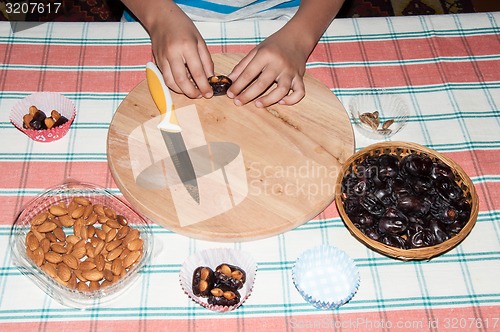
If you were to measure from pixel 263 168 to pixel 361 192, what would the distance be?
8.2 inches

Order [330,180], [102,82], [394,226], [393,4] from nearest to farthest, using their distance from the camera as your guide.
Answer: [394,226]
[330,180]
[102,82]
[393,4]

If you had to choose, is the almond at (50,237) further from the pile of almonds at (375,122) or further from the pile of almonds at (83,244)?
the pile of almonds at (375,122)

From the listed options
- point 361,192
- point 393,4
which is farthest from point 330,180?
point 393,4

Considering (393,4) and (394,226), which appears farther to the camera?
(393,4)

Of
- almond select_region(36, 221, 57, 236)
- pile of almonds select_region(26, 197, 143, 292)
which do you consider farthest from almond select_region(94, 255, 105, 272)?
almond select_region(36, 221, 57, 236)

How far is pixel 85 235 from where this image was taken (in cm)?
98

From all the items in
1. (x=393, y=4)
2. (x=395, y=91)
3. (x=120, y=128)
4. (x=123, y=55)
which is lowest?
(x=120, y=128)

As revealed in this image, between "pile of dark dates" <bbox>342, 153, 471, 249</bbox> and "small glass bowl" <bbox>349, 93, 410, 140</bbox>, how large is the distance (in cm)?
15

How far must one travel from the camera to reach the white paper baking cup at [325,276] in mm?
972

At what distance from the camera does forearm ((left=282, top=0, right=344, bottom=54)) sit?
4.22ft

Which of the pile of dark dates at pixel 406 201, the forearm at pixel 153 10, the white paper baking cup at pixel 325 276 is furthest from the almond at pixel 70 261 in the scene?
the forearm at pixel 153 10

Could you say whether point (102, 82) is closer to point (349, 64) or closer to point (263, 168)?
point (263, 168)

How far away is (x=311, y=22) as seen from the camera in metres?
1.30

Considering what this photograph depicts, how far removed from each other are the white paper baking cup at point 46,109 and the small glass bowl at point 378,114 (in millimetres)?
630
